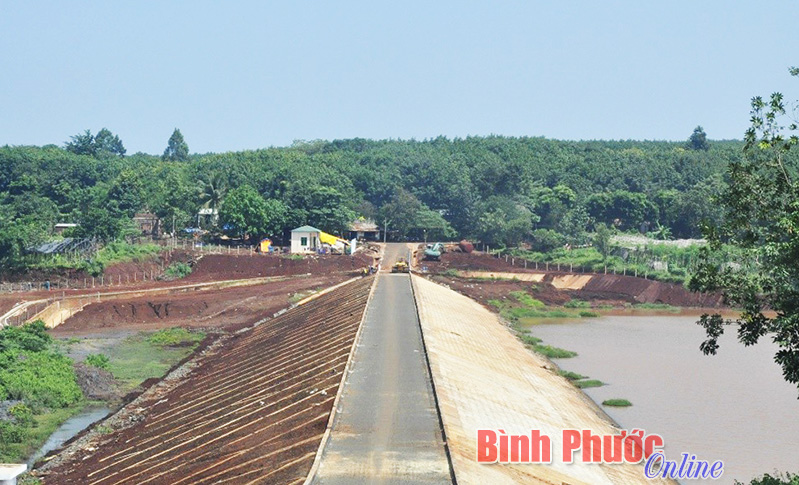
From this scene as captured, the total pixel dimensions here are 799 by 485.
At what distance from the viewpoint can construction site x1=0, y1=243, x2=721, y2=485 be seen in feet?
78.4

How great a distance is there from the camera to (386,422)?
25.8m

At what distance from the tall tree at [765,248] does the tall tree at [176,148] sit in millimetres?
165654

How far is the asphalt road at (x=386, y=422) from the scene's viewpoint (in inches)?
857

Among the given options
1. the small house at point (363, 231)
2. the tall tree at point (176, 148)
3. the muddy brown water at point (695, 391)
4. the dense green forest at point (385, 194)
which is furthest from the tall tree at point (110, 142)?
the muddy brown water at point (695, 391)

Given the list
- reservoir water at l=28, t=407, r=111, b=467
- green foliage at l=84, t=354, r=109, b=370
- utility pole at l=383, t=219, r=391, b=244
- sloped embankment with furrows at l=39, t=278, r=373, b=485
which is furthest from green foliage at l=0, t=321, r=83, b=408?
utility pole at l=383, t=219, r=391, b=244

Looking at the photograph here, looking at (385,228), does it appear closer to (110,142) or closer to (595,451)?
(595,451)


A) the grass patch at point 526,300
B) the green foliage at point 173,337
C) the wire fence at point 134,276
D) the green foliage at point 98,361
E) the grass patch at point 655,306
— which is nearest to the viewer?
the green foliage at point 98,361

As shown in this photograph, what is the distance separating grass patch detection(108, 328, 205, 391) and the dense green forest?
68.7 ft

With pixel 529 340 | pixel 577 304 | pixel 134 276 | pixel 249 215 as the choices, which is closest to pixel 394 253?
pixel 249 215

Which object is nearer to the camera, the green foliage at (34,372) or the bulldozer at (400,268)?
the green foliage at (34,372)

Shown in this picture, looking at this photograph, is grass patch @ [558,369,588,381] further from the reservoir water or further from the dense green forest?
Answer: the dense green forest

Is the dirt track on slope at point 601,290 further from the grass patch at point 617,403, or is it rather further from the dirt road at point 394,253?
the grass patch at point 617,403

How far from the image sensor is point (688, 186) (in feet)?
401

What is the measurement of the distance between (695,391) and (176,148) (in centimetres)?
15132
